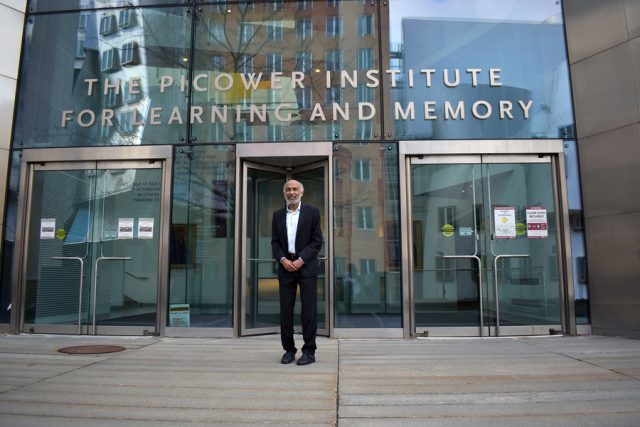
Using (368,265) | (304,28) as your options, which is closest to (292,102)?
(304,28)

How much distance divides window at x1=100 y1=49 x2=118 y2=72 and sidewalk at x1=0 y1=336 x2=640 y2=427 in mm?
4155

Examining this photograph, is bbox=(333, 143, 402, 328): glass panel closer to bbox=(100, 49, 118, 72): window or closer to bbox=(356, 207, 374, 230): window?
bbox=(356, 207, 374, 230): window

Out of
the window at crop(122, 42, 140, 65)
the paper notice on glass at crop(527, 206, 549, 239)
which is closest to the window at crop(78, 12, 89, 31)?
the window at crop(122, 42, 140, 65)

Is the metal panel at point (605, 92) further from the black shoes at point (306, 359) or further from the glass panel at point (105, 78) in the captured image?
the glass panel at point (105, 78)

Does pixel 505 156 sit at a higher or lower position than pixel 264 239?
higher

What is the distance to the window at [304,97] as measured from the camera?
712 cm

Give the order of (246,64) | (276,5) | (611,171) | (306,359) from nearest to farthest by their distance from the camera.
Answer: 1. (306,359)
2. (611,171)
3. (246,64)
4. (276,5)

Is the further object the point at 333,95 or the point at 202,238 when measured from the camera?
the point at 333,95

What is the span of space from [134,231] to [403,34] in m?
4.93

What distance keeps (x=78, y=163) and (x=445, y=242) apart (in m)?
5.55

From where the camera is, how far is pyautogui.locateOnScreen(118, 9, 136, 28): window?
7.59m

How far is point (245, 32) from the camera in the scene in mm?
7426

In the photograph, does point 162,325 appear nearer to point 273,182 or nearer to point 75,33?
point 273,182

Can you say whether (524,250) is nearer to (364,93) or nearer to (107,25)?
(364,93)
